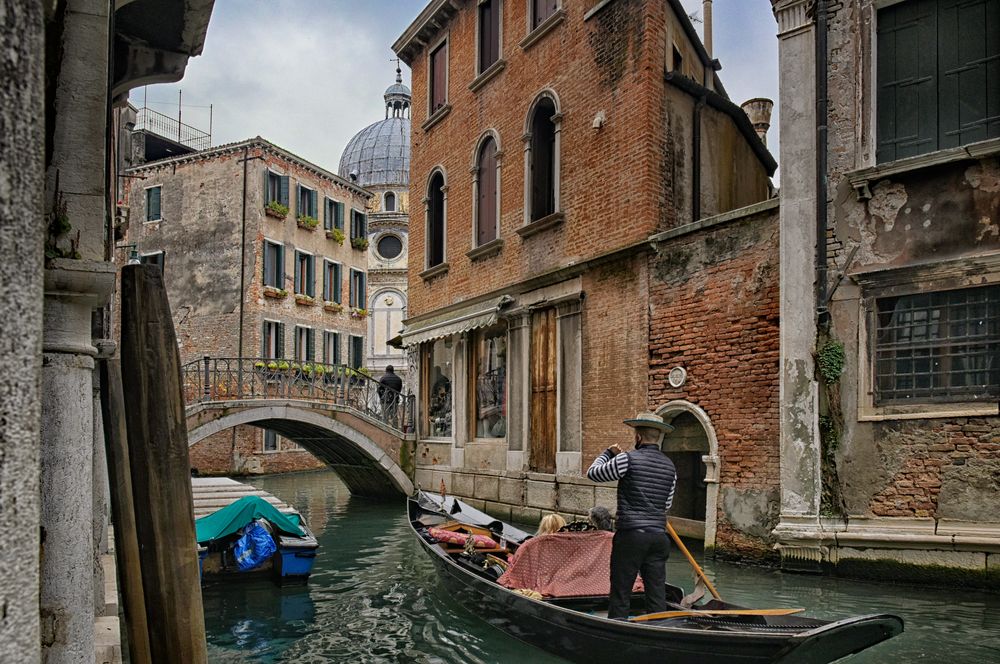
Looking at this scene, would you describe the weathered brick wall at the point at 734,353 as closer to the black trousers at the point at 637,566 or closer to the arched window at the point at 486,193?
Answer: the black trousers at the point at 637,566

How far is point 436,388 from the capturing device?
16328 mm

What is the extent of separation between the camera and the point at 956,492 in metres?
7.47

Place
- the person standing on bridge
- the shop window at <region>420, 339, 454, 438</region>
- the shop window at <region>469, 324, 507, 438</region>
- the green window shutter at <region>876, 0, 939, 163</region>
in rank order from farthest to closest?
the person standing on bridge → the shop window at <region>420, 339, 454, 438</region> → the shop window at <region>469, 324, 507, 438</region> → the green window shutter at <region>876, 0, 939, 163</region>

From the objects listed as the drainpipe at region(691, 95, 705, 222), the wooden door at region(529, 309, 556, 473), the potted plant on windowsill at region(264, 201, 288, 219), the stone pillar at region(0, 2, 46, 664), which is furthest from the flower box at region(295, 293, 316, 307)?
the stone pillar at region(0, 2, 46, 664)

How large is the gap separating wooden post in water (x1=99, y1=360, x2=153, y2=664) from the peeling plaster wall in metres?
6.38

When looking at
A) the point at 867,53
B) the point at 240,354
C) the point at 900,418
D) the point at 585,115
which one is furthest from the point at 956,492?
the point at 240,354

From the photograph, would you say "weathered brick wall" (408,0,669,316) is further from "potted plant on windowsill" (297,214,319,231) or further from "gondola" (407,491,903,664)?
"potted plant on windowsill" (297,214,319,231)

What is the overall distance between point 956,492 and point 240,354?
20.9m

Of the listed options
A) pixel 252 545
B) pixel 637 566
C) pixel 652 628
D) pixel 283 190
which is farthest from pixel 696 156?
pixel 283 190

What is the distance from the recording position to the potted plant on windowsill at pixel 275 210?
25.4 m

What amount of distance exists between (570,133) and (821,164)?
184 inches

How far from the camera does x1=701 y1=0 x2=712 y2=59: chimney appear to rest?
16.5m

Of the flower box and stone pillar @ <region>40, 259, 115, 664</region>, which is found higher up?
the flower box

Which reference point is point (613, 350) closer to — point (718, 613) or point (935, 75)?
point (935, 75)
